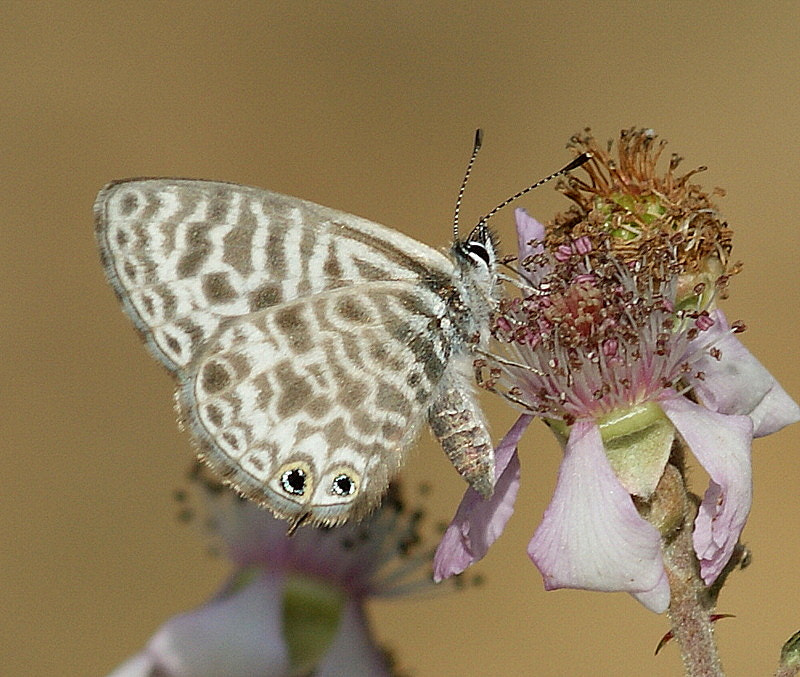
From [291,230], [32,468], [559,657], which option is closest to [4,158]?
[32,468]

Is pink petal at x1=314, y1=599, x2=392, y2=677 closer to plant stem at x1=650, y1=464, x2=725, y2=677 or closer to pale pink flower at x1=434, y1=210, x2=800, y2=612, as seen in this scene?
pale pink flower at x1=434, y1=210, x2=800, y2=612

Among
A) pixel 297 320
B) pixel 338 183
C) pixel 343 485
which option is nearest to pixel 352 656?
pixel 343 485

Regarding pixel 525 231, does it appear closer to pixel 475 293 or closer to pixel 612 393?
pixel 475 293

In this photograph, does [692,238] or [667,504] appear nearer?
[667,504]

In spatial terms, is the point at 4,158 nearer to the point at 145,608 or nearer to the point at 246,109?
the point at 246,109

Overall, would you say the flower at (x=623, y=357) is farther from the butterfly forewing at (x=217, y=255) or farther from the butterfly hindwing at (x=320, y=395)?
the butterfly forewing at (x=217, y=255)

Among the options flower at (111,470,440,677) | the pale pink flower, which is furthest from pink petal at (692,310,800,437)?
flower at (111,470,440,677)
